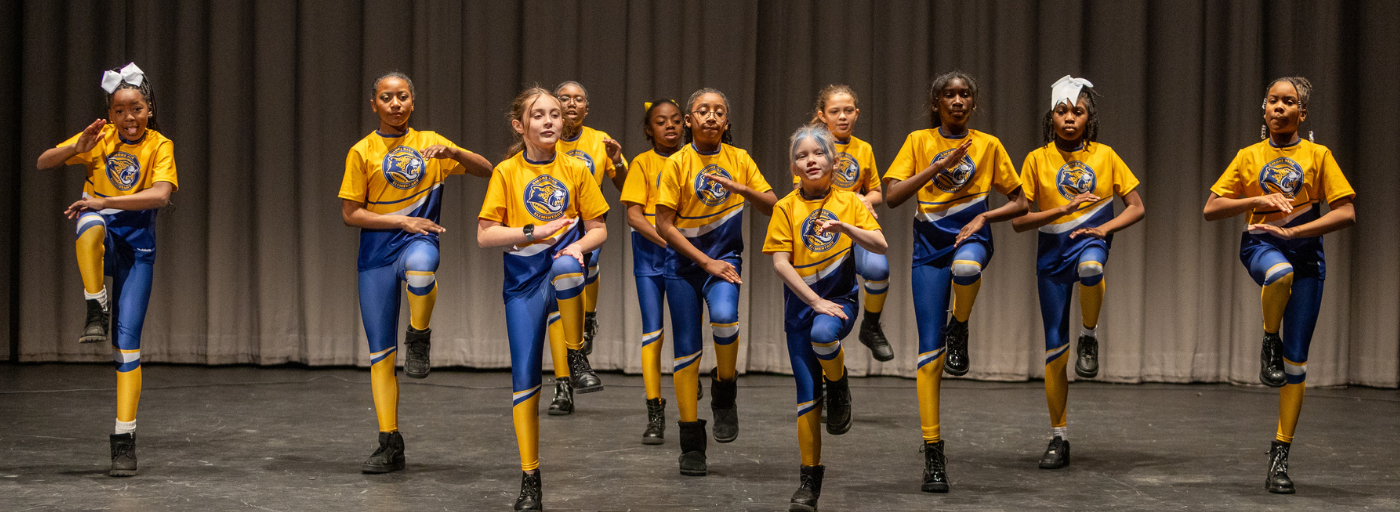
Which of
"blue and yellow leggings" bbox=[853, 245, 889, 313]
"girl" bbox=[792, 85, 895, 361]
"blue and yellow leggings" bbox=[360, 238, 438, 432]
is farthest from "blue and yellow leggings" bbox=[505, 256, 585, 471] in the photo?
"girl" bbox=[792, 85, 895, 361]

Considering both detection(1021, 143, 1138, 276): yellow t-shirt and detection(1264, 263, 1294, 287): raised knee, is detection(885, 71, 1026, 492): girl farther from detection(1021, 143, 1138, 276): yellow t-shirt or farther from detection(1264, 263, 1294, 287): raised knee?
detection(1264, 263, 1294, 287): raised knee

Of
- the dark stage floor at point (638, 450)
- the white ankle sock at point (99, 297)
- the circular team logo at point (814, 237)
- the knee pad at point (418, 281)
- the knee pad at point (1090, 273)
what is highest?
the circular team logo at point (814, 237)

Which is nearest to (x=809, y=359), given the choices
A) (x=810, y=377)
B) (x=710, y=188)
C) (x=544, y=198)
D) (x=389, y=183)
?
(x=810, y=377)

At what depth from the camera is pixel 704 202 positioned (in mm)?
4184

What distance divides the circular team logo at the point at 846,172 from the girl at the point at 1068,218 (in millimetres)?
663

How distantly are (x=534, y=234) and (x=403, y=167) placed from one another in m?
1.04

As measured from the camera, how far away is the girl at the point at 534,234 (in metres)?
3.62

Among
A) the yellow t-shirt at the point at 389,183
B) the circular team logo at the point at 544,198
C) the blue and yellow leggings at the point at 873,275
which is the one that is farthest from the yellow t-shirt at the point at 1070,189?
the yellow t-shirt at the point at 389,183

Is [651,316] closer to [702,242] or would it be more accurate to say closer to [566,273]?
[702,242]

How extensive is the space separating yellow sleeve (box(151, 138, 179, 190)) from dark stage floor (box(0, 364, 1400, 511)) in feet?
3.62

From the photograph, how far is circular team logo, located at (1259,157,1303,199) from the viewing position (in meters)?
4.18

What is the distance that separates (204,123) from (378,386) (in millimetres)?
4229

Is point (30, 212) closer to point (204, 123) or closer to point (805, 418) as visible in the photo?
point (204, 123)

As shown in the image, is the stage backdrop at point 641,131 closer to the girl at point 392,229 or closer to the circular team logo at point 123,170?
the girl at point 392,229
